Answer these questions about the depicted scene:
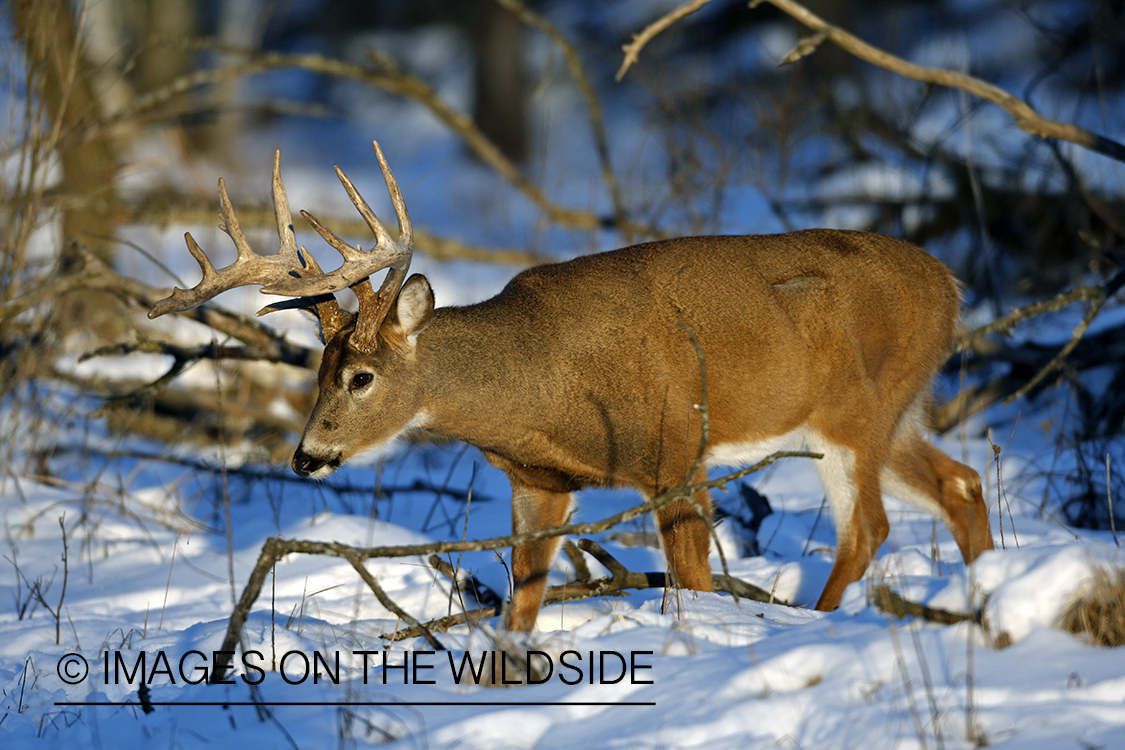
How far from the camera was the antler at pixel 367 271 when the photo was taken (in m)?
4.06

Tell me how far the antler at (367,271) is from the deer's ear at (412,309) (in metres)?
0.05

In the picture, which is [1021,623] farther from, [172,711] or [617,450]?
[172,711]

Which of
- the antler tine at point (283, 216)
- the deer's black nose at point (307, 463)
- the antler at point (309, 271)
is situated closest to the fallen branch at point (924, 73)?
the antler at point (309, 271)

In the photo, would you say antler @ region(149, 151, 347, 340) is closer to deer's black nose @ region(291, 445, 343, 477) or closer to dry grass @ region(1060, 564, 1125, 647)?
deer's black nose @ region(291, 445, 343, 477)

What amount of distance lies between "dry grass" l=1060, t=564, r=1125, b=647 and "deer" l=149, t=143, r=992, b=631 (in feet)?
4.69

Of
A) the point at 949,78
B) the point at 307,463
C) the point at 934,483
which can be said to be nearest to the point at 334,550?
the point at 307,463

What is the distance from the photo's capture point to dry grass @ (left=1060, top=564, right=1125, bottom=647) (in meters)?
2.65

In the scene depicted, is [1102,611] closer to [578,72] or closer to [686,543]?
[686,543]

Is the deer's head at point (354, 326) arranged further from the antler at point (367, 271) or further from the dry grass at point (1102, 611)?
the dry grass at point (1102, 611)

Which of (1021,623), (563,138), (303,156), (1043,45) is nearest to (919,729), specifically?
(1021,623)

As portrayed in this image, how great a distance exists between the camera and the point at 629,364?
4.39 meters

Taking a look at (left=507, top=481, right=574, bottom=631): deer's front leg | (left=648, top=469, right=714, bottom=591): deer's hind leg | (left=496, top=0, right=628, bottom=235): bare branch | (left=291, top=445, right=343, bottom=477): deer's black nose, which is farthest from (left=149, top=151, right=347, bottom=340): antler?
(left=496, top=0, right=628, bottom=235): bare branch

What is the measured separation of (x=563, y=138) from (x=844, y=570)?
1812 centimetres

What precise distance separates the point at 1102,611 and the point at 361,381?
2.85 m
